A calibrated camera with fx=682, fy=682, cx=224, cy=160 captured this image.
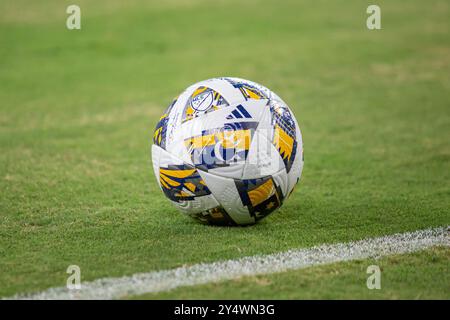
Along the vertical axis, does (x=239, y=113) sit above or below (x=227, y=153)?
above

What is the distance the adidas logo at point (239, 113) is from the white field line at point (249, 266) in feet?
4.19

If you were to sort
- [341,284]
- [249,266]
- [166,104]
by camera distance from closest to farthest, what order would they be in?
[341,284] → [249,266] → [166,104]

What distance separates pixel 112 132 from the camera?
1123 cm

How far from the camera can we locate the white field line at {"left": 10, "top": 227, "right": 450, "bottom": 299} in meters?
5.11

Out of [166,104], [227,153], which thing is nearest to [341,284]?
[227,153]

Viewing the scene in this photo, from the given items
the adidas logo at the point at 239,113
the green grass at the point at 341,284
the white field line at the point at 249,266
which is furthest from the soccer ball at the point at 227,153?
the green grass at the point at 341,284

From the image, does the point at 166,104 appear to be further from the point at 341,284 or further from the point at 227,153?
the point at 341,284

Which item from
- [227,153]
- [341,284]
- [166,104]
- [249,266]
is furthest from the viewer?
[166,104]

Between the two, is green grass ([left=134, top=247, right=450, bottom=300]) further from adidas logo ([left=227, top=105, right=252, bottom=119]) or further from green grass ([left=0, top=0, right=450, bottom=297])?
adidas logo ([left=227, top=105, right=252, bottom=119])

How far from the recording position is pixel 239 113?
618 cm

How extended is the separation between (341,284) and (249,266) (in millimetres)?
782

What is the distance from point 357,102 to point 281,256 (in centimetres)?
776
